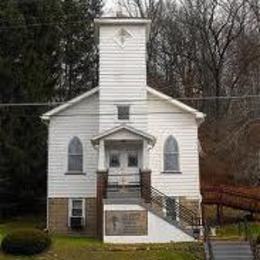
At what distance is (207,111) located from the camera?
2539 inches

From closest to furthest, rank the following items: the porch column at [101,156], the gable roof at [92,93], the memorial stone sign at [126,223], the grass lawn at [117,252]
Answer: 1. the grass lawn at [117,252]
2. the memorial stone sign at [126,223]
3. the porch column at [101,156]
4. the gable roof at [92,93]

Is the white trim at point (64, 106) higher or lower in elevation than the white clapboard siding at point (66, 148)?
higher

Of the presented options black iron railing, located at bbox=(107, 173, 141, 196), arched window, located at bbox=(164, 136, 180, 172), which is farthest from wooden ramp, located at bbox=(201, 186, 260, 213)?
black iron railing, located at bbox=(107, 173, 141, 196)

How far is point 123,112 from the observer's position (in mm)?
40156

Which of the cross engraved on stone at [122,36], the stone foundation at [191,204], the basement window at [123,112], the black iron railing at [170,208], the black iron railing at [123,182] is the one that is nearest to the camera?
the black iron railing at [170,208]

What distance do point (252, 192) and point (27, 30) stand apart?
55.0 ft

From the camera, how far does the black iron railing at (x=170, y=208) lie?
122 ft

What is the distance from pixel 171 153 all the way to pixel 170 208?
3157 mm

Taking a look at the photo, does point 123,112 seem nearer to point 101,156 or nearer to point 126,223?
point 101,156

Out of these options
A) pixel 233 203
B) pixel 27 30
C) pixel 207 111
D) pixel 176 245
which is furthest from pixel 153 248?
pixel 207 111

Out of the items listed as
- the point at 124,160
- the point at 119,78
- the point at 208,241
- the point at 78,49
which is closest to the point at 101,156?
the point at 124,160

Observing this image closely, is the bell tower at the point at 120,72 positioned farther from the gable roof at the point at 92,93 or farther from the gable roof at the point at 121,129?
the gable roof at the point at 121,129

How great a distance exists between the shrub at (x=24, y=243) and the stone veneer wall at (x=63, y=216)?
7.67 m

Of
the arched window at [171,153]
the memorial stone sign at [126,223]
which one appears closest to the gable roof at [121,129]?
the arched window at [171,153]
